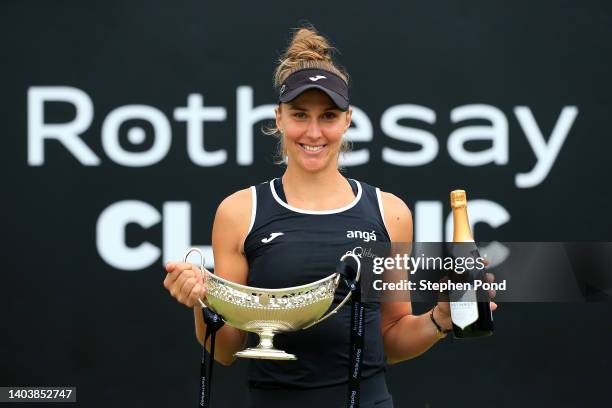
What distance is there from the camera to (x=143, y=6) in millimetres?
3918

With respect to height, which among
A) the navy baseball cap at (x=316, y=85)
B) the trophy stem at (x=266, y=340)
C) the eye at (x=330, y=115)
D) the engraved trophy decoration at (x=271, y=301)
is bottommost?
the trophy stem at (x=266, y=340)

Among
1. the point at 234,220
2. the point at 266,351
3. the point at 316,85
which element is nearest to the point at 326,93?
the point at 316,85

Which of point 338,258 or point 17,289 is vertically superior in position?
point 17,289

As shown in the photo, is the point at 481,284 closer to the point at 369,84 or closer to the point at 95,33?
→ the point at 369,84

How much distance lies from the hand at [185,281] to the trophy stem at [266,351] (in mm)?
170

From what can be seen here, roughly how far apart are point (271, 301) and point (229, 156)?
176cm

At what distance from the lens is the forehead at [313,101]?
7.53 feet

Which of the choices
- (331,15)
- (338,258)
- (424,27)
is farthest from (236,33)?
(338,258)

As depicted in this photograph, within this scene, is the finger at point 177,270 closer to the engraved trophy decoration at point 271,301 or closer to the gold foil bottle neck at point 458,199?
the engraved trophy decoration at point 271,301

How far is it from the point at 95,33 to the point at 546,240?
1.86 m

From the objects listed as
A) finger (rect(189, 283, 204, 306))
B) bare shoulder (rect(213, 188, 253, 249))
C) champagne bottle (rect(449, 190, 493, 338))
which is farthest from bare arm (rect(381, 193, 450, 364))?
finger (rect(189, 283, 204, 306))

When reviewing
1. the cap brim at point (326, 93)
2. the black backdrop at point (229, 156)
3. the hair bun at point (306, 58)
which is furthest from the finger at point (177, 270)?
the black backdrop at point (229, 156)

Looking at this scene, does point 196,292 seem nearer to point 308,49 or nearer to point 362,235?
point 362,235

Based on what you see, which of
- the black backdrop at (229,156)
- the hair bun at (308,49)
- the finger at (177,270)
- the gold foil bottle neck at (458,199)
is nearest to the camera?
the finger at (177,270)
